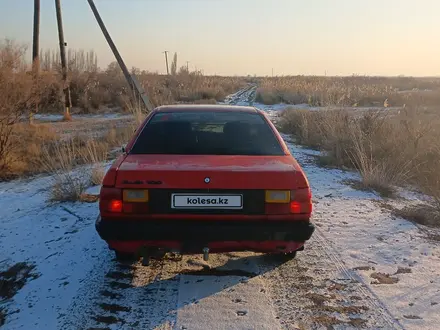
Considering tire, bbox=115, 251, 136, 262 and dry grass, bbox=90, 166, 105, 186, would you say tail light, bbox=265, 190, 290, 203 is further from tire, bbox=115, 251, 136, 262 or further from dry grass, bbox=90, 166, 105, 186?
dry grass, bbox=90, 166, 105, 186

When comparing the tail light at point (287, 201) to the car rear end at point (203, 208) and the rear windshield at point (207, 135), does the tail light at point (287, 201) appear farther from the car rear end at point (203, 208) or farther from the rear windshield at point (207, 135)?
the rear windshield at point (207, 135)

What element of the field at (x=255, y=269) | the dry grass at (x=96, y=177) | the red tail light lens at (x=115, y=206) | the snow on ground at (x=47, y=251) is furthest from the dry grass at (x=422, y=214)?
the dry grass at (x=96, y=177)

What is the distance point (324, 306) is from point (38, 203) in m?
4.86

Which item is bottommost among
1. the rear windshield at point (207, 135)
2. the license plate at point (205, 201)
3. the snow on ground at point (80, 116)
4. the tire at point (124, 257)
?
the snow on ground at point (80, 116)

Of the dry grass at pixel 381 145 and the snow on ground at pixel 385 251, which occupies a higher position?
the dry grass at pixel 381 145

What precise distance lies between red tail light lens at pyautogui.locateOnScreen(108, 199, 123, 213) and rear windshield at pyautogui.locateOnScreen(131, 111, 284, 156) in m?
0.80

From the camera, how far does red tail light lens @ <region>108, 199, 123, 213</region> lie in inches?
136

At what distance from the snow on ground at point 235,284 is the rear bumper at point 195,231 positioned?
517 mm

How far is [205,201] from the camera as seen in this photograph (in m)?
3.46

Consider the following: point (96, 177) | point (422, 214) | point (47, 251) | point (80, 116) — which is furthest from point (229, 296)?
point (80, 116)

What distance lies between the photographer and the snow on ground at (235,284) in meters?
3.32

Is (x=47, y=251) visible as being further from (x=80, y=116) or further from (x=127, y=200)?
(x=80, y=116)

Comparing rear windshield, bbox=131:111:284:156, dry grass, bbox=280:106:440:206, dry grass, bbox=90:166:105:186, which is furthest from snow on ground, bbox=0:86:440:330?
dry grass, bbox=280:106:440:206

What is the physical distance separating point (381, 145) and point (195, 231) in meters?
7.43
